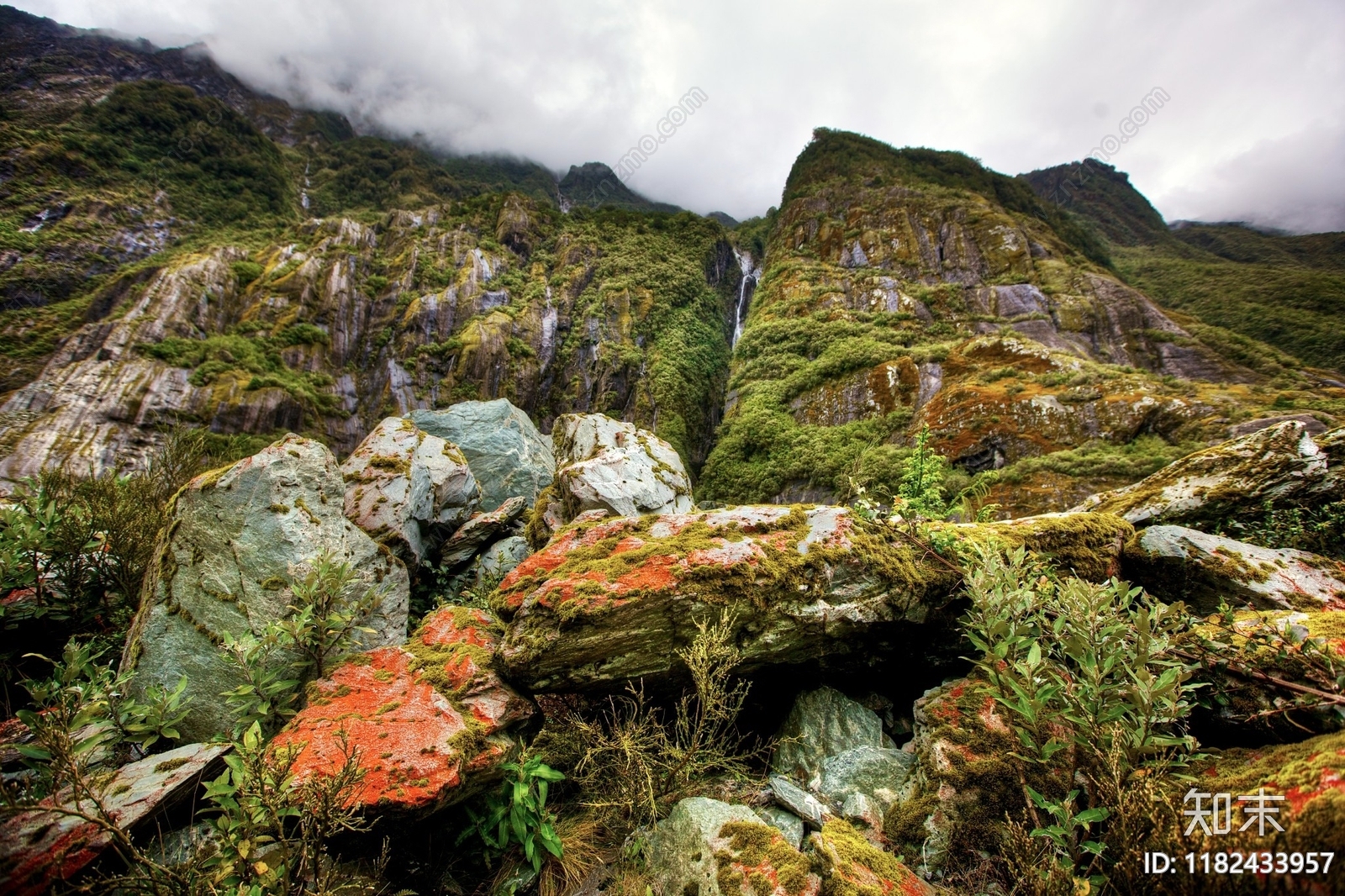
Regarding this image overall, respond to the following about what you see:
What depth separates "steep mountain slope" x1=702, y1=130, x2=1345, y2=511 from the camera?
13.3 metres

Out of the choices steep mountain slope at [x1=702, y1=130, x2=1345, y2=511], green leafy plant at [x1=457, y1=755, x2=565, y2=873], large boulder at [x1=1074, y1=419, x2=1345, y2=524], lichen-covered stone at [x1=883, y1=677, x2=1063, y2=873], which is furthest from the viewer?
steep mountain slope at [x1=702, y1=130, x2=1345, y2=511]

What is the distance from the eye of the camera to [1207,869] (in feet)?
5.85

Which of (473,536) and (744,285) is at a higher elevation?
(744,285)

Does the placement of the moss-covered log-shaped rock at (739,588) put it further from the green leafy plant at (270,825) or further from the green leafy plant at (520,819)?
the green leafy plant at (270,825)

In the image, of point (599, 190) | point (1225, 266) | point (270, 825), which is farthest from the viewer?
point (599, 190)

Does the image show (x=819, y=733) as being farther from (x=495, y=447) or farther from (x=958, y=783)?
(x=495, y=447)

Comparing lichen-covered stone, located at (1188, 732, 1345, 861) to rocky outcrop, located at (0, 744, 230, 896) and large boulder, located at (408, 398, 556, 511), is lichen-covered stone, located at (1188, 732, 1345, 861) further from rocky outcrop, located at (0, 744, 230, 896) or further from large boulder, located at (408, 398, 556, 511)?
large boulder, located at (408, 398, 556, 511)

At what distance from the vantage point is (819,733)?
13.6ft

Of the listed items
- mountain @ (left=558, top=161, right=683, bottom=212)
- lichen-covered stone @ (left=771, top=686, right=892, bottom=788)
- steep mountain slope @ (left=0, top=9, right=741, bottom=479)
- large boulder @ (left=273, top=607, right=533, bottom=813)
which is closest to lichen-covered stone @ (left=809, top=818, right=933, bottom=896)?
lichen-covered stone @ (left=771, top=686, right=892, bottom=788)

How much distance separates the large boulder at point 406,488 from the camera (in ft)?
23.0

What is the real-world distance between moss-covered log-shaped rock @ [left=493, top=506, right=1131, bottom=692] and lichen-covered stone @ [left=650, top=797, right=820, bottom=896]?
111 centimetres

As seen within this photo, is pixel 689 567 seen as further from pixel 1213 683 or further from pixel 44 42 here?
pixel 44 42

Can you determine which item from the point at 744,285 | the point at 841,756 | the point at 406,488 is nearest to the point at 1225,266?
the point at 744,285

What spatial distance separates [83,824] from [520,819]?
7.51ft
